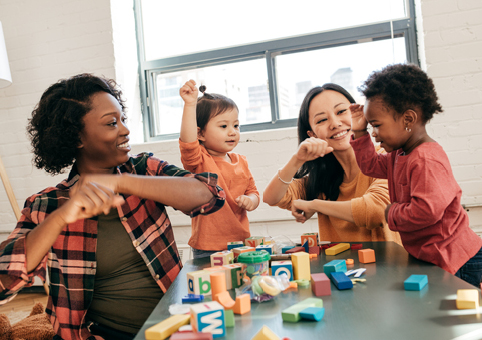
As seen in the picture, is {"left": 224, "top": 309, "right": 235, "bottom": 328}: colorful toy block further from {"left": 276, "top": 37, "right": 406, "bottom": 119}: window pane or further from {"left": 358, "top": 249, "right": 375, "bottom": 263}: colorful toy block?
{"left": 276, "top": 37, "right": 406, "bottom": 119}: window pane

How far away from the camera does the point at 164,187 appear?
1067 millimetres

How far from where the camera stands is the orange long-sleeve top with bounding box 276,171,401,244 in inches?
55.9

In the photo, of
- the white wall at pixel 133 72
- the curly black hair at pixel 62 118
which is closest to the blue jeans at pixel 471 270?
the curly black hair at pixel 62 118

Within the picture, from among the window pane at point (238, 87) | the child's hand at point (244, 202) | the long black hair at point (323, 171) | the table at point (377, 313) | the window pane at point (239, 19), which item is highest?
the window pane at point (239, 19)

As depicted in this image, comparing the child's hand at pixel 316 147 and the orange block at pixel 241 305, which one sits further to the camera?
the child's hand at pixel 316 147

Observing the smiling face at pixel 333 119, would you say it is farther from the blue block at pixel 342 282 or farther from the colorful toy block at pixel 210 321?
the colorful toy block at pixel 210 321

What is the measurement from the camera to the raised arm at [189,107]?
1575 millimetres

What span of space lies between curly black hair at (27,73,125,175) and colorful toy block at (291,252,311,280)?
77 cm

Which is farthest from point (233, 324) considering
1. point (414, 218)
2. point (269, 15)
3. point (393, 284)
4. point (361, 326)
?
point (269, 15)

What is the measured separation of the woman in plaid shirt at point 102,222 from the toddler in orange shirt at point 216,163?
0.35 meters

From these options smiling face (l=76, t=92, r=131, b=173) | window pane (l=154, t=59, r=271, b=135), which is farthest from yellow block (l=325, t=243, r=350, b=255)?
window pane (l=154, t=59, r=271, b=135)

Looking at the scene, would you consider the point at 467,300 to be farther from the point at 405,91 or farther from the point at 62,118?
the point at 62,118

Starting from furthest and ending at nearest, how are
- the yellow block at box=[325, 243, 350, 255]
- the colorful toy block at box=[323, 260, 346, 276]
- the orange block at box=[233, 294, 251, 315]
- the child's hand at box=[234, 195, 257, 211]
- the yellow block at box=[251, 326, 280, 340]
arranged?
the child's hand at box=[234, 195, 257, 211]
the yellow block at box=[325, 243, 350, 255]
the colorful toy block at box=[323, 260, 346, 276]
the orange block at box=[233, 294, 251, 315]
the yellow block at box=[251, 326, 280, 340]

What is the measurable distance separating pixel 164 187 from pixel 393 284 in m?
0.62
